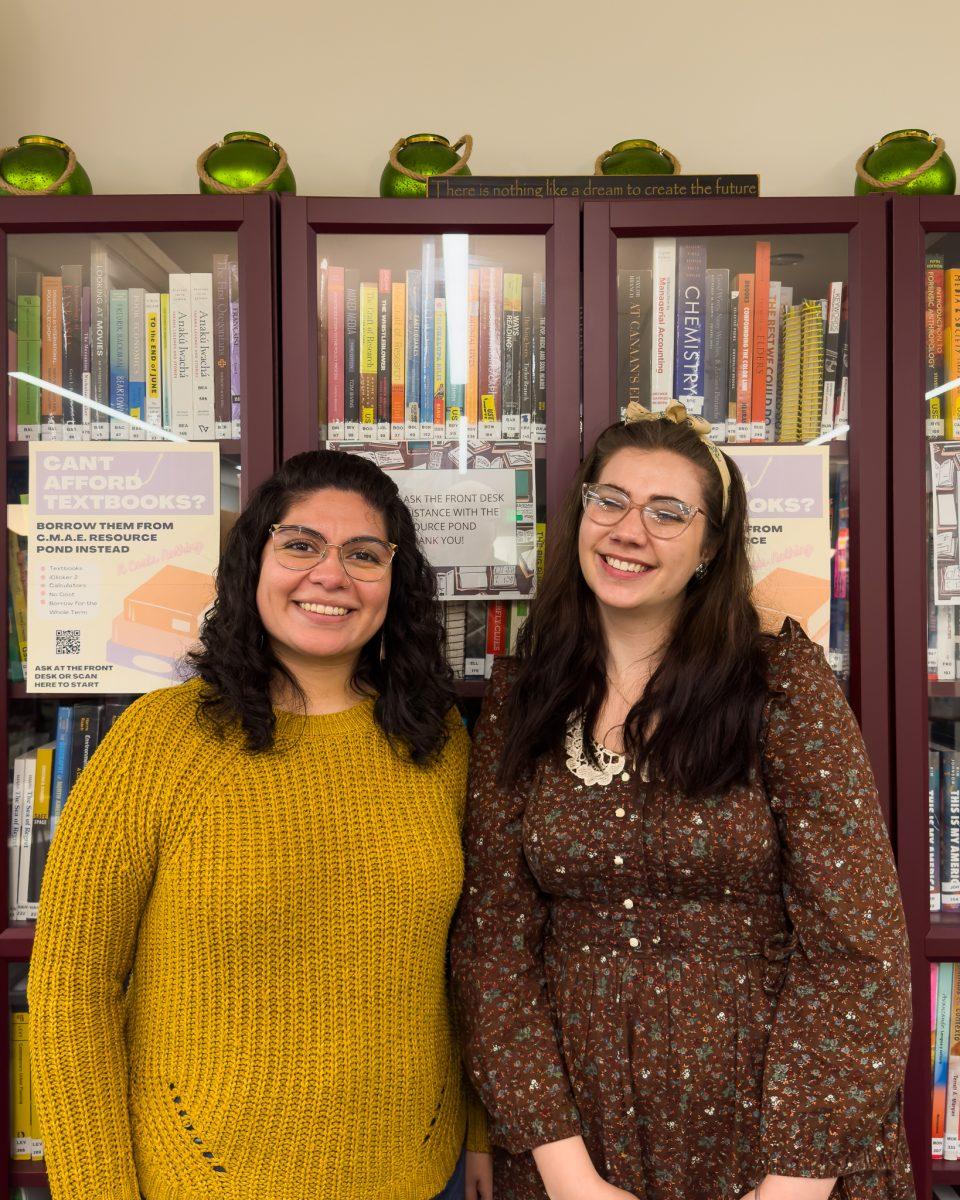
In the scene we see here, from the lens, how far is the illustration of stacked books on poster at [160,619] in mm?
1551

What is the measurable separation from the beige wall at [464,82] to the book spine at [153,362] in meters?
0.54

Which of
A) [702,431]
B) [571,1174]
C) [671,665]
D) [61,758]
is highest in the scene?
[702,431]

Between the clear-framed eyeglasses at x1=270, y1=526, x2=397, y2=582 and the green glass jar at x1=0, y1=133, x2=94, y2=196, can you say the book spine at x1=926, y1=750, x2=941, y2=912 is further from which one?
the green glass jar at x1=0, y1=133, x2=94, y2=196

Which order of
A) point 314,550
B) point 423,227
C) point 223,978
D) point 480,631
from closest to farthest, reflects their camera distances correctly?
point 223,978
point 314,550
point 423,227
point 480,631

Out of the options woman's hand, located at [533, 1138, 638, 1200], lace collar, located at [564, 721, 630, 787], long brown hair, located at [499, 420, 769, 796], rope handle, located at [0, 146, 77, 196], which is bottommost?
woman's hand, located at [533, 1138, 638, 1200]

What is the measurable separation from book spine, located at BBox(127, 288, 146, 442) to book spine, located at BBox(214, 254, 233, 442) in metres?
0.14

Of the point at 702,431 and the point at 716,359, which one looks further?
the point at 716,359

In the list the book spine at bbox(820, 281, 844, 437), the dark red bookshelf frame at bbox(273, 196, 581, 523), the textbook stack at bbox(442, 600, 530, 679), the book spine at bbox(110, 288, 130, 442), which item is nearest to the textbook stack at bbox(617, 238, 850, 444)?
the book spine at bbox(820, 281, 844, 437)

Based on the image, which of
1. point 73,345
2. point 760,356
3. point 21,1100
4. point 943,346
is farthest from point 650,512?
point 21,1100

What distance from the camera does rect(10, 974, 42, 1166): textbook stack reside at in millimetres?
1572

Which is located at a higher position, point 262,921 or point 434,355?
point 434,355

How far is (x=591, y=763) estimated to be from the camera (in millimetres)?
1233

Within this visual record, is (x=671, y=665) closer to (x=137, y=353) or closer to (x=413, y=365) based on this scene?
(x=413, y=365)

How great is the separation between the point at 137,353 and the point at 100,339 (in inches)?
3.0
